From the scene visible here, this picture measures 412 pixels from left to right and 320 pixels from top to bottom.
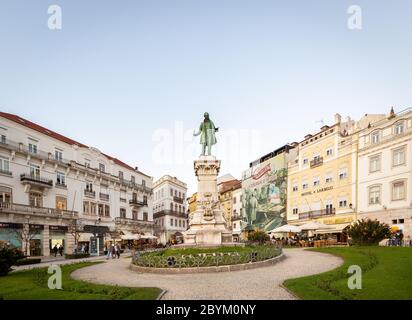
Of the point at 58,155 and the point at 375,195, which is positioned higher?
the point at 58,155

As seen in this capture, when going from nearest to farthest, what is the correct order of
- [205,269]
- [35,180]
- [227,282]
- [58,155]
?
[227,282]
[205,269]
[35,180]
[58,155]

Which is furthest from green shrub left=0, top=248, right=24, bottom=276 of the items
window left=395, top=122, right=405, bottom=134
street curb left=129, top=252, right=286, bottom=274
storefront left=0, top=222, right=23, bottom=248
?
window left=395, top=122, right=405, bottom=134

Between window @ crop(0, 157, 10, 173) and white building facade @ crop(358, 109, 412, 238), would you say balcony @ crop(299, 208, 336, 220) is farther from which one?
window @ crop(0, 157, 10, 173)

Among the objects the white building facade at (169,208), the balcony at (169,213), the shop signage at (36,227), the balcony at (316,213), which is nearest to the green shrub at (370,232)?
the balcony at (316,213)

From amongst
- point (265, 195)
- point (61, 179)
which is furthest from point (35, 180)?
point (265, 195)

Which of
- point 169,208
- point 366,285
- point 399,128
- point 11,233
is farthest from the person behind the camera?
point 169,208

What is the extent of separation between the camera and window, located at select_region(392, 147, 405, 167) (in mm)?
33838

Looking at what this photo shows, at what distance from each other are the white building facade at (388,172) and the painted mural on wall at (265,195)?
17.9m

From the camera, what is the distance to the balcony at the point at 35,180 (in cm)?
3662

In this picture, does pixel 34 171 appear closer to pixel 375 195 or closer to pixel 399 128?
pixel 375 195

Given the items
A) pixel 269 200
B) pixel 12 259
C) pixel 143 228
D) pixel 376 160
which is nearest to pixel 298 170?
pixel 269 200

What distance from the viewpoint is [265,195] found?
6222 cm

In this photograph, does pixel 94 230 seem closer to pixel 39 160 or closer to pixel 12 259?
pixel 39 160

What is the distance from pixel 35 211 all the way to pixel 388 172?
129 ft
